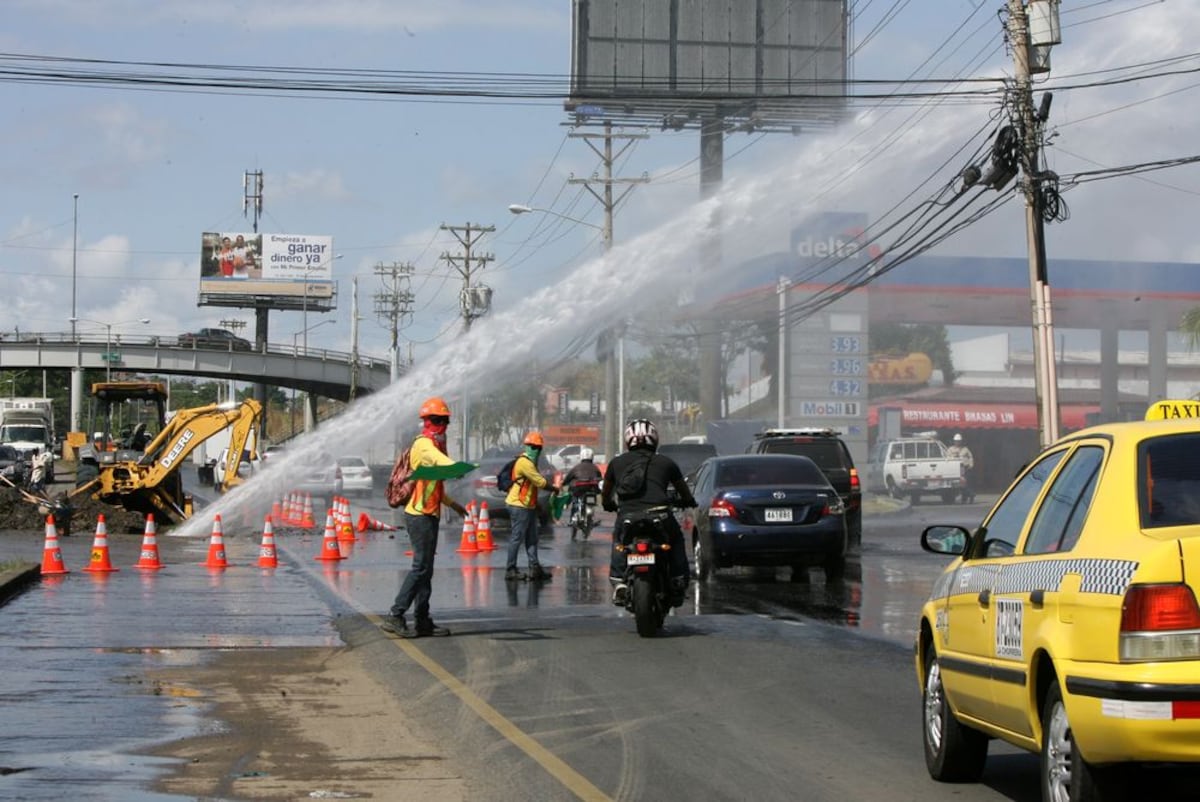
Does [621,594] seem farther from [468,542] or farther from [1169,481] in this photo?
[468,542]

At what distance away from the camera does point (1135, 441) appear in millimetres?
5777

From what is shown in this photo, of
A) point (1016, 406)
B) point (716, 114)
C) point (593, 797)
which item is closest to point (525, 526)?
point (593, 797)

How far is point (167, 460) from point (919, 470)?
25521mm

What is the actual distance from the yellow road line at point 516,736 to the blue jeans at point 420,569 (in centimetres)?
76

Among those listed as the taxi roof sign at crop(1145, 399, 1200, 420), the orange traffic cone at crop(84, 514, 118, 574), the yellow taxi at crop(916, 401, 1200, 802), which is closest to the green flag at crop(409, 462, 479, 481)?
the yellow taxi at crop(916, 401, 1200, 802)

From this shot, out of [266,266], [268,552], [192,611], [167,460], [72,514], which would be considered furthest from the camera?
[266,266]

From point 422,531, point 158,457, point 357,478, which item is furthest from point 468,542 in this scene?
point 357,478

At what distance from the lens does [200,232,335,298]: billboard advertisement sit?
10919cm

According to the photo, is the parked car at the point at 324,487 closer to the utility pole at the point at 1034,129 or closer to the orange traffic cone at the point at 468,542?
the orange traffic cone at the point at 468,542

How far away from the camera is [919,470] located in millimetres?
47906

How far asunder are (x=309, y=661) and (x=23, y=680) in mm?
2087

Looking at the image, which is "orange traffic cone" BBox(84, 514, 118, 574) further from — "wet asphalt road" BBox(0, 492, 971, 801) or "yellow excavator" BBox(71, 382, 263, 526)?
"yellow excavator" BBox(71, 382, 263, 526)

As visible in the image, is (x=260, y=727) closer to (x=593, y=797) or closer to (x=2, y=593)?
(x=593, y=797)

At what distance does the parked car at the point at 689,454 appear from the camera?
33.4 m
